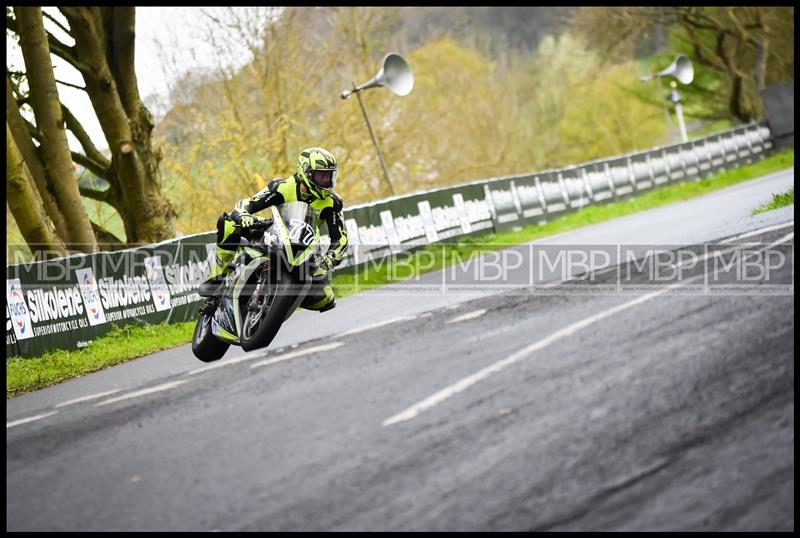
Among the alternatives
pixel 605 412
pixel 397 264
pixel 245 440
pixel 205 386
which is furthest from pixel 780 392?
pixel 397 264

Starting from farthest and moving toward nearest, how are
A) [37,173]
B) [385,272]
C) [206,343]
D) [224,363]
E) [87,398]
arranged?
[37,173]
[385,272]
[206,343]
[224,363]
[87,398]

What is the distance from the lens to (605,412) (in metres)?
5.75

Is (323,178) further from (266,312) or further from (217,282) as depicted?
(217,282)

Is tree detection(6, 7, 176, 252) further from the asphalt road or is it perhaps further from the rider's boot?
the asphalt road

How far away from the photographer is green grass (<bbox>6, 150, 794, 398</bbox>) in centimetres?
1200

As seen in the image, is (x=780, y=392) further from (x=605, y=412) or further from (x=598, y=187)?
(x=598, y=187)

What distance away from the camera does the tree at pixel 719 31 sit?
48.8 meters

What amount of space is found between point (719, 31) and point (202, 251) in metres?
43.1

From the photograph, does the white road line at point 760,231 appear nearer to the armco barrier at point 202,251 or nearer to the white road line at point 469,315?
the white road line at point 469,315

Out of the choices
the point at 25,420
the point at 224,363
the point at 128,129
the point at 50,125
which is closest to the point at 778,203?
the point at 224,363

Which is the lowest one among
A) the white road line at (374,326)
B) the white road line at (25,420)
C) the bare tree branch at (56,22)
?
the white road line at (374,326)

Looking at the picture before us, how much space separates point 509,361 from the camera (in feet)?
24.7

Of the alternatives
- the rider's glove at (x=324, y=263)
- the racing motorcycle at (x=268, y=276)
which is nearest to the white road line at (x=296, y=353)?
the racing motorcycle at (x=268, y=276)

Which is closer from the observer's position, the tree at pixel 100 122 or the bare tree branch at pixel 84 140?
the tree at pixel 100 122
